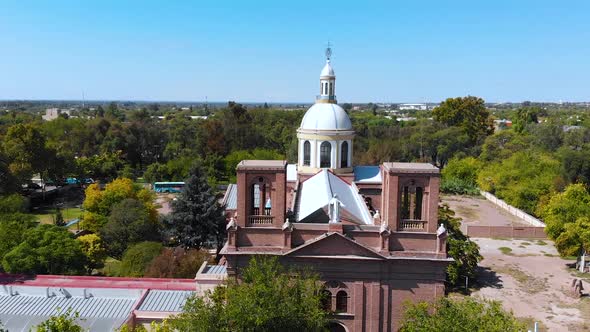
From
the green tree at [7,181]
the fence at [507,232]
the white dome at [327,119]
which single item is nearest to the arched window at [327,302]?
the white dome at [327,119]

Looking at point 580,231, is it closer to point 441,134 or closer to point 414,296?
point 414,296

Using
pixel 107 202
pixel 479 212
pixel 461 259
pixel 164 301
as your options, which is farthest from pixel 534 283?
pixel 107 202

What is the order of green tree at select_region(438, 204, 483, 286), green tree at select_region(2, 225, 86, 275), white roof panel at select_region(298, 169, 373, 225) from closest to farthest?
white roof panel at select_region(298, 169, 373, 225), green tree at select_region(2, 225, 86, 275), green tree at select_region(438, 204, 483, 286)

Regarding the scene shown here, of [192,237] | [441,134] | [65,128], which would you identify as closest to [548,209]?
[192,237]

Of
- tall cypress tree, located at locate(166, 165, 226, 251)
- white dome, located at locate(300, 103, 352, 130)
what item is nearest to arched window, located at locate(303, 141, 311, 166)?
white dome, located at locate(300, 103, 352, 130)

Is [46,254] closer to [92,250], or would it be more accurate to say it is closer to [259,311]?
[92,250]

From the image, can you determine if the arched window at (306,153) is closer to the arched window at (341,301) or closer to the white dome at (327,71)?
the white dome at (327,71)

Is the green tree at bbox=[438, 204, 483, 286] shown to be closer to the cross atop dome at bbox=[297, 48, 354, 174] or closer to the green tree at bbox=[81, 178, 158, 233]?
the cross atop dome at bbox=[297, 48, 354, 174]
